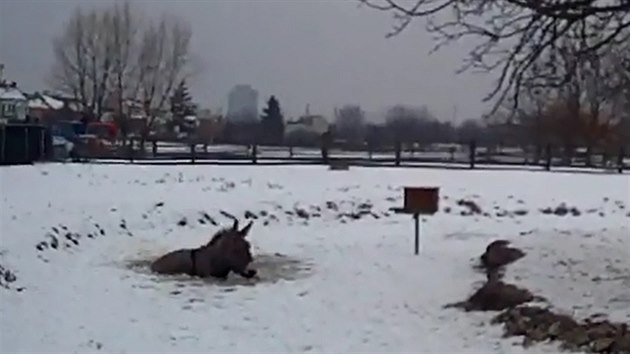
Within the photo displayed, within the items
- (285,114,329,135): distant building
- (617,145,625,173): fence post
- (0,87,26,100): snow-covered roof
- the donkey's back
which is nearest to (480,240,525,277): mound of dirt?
the donkey's back

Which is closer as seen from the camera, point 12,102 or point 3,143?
point 3,143

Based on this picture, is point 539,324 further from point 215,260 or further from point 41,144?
point 41,144

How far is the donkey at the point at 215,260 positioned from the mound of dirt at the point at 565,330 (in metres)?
4.45

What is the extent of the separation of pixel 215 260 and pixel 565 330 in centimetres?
562

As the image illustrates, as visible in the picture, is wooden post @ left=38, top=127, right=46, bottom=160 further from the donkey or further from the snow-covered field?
the donkey

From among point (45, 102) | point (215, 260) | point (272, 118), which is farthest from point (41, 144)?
point (272, 118)

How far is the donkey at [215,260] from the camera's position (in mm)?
14023

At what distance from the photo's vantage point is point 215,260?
1414 cm

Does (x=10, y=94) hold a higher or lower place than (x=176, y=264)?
higher

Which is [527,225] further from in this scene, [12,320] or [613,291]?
[12,320]

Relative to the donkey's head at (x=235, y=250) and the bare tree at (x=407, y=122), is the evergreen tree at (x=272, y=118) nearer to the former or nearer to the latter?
the bare tree at (x=407, y=122)

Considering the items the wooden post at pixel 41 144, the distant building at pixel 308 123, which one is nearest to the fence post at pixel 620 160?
the wooden post at pixel 41 144

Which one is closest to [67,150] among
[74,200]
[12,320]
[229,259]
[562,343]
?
[74,200]

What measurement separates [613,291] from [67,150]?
27.1 meters
